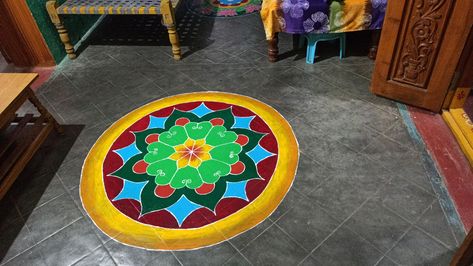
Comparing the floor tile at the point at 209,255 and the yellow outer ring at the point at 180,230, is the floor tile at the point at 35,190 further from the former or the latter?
the floor tile at the point at 209,255

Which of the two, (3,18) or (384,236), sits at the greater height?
(3,18)

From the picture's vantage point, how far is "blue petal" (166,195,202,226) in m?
2.54

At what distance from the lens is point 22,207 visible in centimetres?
272

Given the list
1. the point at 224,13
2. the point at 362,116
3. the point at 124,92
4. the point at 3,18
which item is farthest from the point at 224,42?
the point at 3,18

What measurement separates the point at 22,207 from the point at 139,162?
0.94 m

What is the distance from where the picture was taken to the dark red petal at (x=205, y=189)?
2695 mm

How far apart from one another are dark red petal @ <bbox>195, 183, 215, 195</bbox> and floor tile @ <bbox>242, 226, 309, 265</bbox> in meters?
0.56

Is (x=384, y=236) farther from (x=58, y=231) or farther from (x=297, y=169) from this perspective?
(x=58, y=231)

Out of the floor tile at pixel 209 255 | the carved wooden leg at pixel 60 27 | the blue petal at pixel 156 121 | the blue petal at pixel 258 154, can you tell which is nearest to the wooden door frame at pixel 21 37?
the carved wooden leg at pixel 60 27

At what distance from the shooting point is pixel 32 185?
2889 millimetres

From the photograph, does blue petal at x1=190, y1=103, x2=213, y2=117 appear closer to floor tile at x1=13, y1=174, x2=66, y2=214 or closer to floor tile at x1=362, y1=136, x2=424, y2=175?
floor tile at x1=13, y1=174, x2=66, y2=214

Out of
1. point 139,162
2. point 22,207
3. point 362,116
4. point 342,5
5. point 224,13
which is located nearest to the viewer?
point 22,207

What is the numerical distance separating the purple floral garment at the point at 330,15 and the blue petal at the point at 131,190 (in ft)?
7.26

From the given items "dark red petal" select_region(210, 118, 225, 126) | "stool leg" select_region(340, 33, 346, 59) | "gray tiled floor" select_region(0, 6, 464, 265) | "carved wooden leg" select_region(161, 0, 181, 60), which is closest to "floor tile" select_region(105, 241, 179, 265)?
"gray tiled floor" select_region(0, 6, 464, 265)
